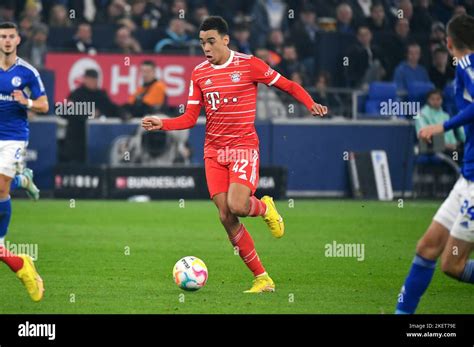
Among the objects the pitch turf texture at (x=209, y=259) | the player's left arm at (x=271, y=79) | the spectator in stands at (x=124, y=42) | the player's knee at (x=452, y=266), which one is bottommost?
the pitch turf texture at (x=209, y=259)

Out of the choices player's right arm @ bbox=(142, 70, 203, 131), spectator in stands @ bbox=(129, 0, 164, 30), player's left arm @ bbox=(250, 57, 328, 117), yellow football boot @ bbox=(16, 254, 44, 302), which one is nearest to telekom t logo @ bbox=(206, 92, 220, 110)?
player's right arm @ bbox=(142, 70, 203, 131)

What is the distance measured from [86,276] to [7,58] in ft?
8.09

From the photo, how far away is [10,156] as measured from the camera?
11633 mm

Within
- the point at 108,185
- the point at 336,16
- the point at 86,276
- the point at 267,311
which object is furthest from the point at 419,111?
the point at 267,311

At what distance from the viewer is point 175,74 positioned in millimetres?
23844

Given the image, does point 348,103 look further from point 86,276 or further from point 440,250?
point 440,250

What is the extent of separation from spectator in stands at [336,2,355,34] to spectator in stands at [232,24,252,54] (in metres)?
2.27

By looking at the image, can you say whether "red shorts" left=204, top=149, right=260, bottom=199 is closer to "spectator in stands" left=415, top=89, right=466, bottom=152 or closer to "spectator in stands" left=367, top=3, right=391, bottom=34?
"spectator in stands" left=415, top=89, right=466, bottom=152

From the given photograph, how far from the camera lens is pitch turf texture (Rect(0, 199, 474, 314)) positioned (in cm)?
1075

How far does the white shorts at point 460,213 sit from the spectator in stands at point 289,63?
14.5 metres

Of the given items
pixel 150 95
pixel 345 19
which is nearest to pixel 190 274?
pixel 150 95

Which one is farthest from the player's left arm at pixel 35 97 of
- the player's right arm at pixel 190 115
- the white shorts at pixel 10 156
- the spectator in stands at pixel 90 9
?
the spectator in stands at pixel 90 9

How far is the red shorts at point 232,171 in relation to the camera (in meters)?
11.6

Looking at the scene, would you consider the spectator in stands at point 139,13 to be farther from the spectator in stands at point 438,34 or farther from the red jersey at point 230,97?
the red jersey at point 230,97
